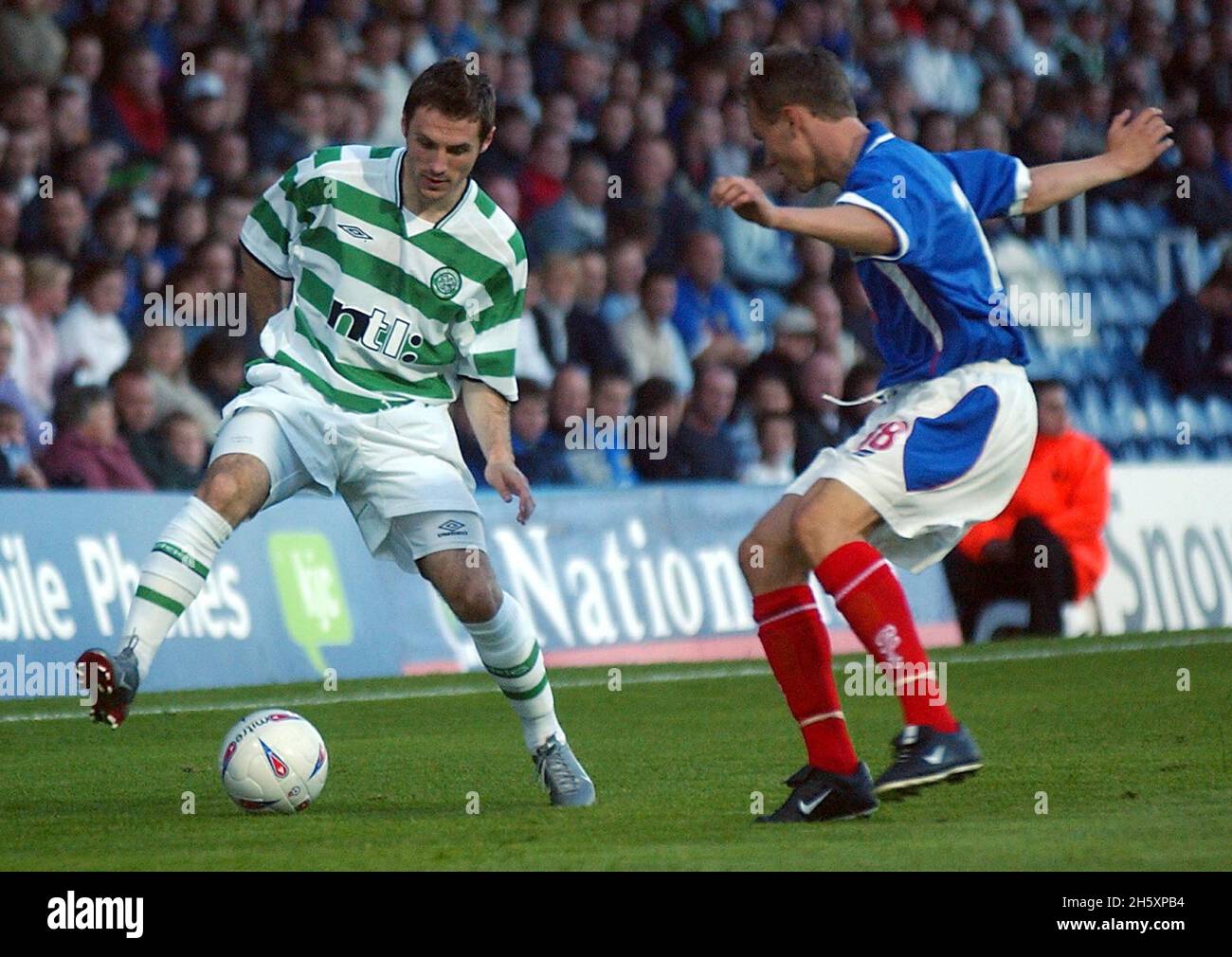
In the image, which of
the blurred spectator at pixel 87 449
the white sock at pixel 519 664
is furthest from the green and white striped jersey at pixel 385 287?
the blurred spectator at pixel 87 449

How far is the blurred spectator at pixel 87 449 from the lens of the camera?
12125 millimetres

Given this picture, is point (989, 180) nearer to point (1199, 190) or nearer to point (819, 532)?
point (819, 532)

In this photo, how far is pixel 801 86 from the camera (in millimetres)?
6734

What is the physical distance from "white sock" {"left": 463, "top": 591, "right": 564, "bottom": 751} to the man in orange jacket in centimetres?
790

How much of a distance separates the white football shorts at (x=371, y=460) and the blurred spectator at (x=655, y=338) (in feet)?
26.5

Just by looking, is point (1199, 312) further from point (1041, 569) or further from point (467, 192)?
point (467, 192)

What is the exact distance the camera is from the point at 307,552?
12.4 meters

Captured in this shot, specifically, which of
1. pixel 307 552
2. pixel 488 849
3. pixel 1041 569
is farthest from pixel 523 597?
pixel 488 849

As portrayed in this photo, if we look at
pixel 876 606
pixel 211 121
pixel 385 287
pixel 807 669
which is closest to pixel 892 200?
pixel 876 606

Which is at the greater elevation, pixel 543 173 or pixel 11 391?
pixel 543 173

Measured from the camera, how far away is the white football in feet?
23.0

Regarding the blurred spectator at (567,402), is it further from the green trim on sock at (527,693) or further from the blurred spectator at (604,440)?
the green trim on sock at (527,693)

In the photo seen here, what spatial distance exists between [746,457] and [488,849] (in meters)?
9.58

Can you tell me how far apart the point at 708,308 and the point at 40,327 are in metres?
5.32
